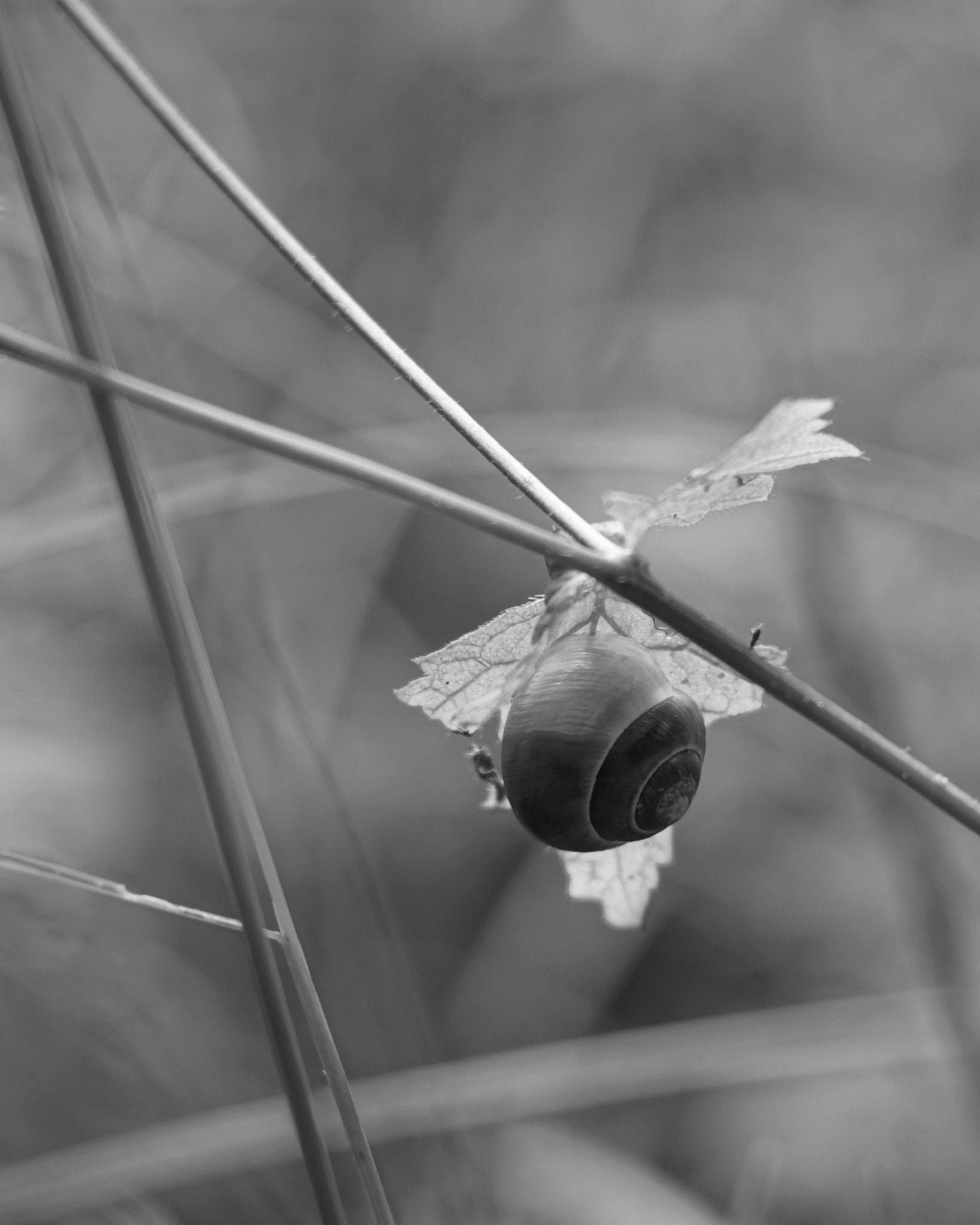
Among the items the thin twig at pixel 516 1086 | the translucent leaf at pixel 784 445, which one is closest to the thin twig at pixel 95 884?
the translucent leaf at pixel 784 445

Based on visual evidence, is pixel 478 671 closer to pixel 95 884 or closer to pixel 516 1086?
pixel 95 884

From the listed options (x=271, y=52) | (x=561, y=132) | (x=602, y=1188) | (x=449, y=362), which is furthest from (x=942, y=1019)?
(x=271, y=52)

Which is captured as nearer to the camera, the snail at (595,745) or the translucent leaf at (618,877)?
the snail at (595,745)

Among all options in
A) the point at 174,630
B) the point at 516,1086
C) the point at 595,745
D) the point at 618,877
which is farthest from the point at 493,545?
the point at 174,630

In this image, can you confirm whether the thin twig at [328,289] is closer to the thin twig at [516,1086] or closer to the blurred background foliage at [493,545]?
the blurred background foliage at [493,545]

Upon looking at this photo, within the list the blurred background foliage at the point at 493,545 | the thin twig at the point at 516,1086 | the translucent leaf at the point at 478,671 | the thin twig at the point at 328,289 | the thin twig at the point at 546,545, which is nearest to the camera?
the thin twig at the point at 546,545

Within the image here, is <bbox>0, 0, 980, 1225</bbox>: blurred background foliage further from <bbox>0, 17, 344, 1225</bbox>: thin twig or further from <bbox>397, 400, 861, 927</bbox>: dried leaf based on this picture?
<bbox>397, 400, 861, 927</bbox>: dried leaf
